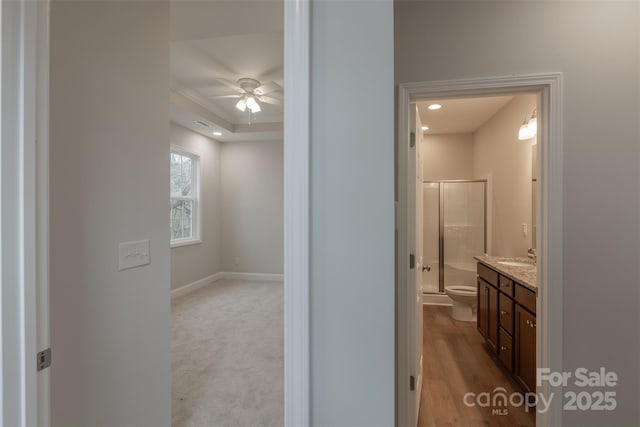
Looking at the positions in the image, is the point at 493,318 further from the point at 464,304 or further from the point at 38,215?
the point at 38,215

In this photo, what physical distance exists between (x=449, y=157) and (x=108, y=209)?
4.71m

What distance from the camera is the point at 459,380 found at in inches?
96.7

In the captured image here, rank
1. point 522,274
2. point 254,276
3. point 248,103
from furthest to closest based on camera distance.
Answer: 1. point 254,276
2. point 248,103
3. point 522,274

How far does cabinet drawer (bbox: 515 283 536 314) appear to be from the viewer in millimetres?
1953

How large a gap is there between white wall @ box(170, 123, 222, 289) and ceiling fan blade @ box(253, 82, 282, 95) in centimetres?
165

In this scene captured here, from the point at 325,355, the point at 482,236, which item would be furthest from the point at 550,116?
the point at 482,236

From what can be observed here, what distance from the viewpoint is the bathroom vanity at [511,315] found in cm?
203

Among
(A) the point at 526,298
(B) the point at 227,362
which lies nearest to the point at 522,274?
(A) the point at 526,298

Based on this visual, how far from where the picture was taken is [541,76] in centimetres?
155

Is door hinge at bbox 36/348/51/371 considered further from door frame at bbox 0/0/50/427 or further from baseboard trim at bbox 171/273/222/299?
baseboard trim at bbox 171/273/222/299

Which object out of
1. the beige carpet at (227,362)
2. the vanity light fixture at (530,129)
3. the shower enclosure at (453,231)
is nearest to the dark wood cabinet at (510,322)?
the vanity light fixture at (530,129)

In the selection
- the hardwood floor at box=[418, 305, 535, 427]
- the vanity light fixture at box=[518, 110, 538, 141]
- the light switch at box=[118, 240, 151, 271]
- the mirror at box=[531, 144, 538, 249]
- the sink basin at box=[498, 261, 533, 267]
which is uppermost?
the vanity light fixture at box=[518, 110, 538, 141]

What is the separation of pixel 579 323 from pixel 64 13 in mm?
2696

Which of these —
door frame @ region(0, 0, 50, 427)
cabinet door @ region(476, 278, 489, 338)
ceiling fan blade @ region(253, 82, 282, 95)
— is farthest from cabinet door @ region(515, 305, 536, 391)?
ceiling fan blade @ region(253, 82, 282, 95)
